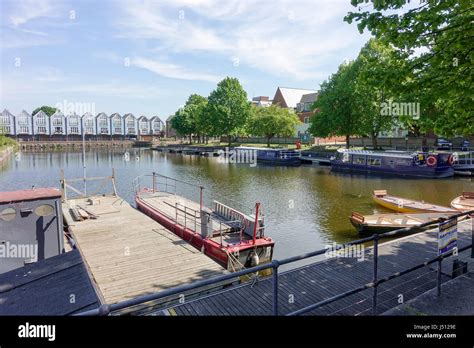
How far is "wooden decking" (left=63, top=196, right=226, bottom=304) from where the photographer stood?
408 inches

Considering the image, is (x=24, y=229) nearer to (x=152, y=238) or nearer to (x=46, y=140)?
(x=152, y=238)

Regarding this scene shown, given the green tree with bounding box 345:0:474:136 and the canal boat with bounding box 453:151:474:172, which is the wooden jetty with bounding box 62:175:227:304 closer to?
the green tree with bounding box 345:0:474:136

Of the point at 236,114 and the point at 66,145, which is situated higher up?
the point at 236,114

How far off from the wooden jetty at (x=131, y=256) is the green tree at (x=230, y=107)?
213ft

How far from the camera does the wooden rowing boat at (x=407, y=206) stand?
21.5 metres

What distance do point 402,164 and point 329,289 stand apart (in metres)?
38.5

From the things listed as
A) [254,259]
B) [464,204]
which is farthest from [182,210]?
[464,204]

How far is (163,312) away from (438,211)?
18766 millimetres

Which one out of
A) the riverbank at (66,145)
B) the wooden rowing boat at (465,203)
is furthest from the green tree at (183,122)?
the wooden rowing boat at (465,203)

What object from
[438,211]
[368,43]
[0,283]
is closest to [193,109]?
[368,43]

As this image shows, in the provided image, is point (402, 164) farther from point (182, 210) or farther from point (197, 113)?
point (197, 113)

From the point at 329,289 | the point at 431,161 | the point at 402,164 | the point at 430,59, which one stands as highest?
the point at 430,59

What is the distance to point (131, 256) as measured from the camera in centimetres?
1249

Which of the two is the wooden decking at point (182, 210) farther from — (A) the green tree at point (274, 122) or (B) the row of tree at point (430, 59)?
(A) the green tree at point (274, 122)
